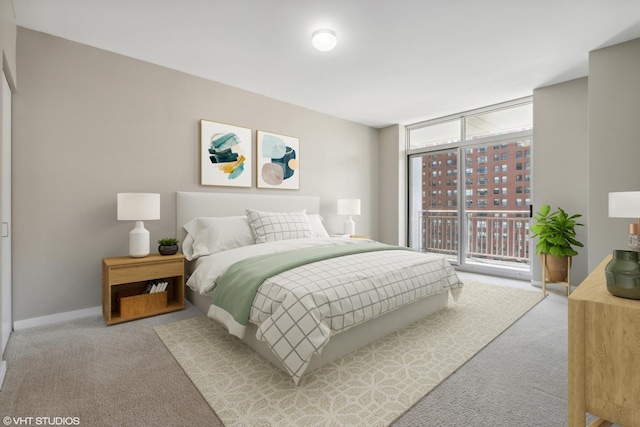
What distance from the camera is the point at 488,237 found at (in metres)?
4.84

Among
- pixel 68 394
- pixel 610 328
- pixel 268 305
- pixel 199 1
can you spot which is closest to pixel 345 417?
pixel 268 305

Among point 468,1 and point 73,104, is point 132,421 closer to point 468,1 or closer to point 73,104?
point 73,104

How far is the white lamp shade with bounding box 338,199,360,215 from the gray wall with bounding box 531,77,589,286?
2394 millimetres

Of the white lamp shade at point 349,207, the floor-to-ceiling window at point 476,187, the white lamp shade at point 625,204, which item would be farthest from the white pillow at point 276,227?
the floor-to-ceiling window at point 476,187

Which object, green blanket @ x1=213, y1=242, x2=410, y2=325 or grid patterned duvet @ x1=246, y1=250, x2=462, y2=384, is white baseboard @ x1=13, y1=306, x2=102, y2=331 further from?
grid patterned duvet @ x1=246, y1=250, x2=462, y2=384

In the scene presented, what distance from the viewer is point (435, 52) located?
2.94 metres

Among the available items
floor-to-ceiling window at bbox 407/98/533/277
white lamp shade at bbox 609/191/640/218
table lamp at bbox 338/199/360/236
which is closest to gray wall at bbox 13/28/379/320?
table lamp at bbox 338/199/360/236

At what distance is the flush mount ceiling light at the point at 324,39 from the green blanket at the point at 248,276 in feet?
6.06

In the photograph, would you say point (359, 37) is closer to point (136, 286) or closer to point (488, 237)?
point (136, 286)

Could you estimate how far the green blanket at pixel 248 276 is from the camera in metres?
1.94

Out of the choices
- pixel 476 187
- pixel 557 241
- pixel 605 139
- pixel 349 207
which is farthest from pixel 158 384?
pixel 476 187

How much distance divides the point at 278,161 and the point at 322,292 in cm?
275

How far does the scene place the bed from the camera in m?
1.71

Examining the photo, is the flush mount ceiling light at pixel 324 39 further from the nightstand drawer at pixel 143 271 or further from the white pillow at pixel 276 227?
the nightstand drawer at pixel 143 271
